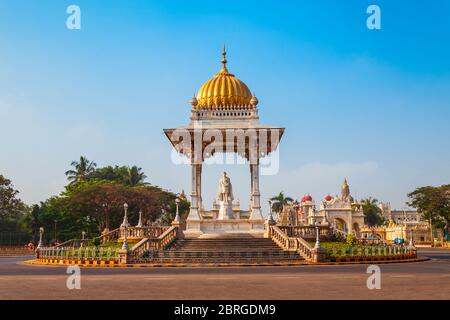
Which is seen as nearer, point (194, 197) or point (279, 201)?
point (194, 197)

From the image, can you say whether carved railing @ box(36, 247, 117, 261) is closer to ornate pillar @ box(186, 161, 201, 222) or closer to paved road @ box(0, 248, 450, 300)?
ornate pillar @ box(186, 161, 201, 222)

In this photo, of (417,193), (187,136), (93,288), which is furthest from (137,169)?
(93,288)

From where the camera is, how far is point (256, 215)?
41.4 m

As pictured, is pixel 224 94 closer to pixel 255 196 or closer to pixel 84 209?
pixel 255 196

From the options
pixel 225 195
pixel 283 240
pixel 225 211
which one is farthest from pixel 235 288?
pixel 225 195

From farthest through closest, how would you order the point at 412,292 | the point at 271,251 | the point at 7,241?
1. the point at 7,241
2. the point at 271,251
3. the point at 412,292

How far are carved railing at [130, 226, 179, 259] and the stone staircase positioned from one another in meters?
0.62

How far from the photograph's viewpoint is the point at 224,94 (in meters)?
44.5

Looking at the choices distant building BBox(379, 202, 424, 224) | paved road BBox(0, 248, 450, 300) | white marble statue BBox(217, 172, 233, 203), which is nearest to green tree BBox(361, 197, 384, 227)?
distant building BBox(379, 202, 424, 224)

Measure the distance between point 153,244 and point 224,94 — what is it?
14.7 meters

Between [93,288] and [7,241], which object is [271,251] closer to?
[93,288]

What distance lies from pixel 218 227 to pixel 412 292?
88.7ft

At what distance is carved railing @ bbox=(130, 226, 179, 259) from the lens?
32.8 m

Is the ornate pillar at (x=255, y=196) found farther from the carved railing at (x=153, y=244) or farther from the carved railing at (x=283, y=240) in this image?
the carved railing at (x=153, y=244)
